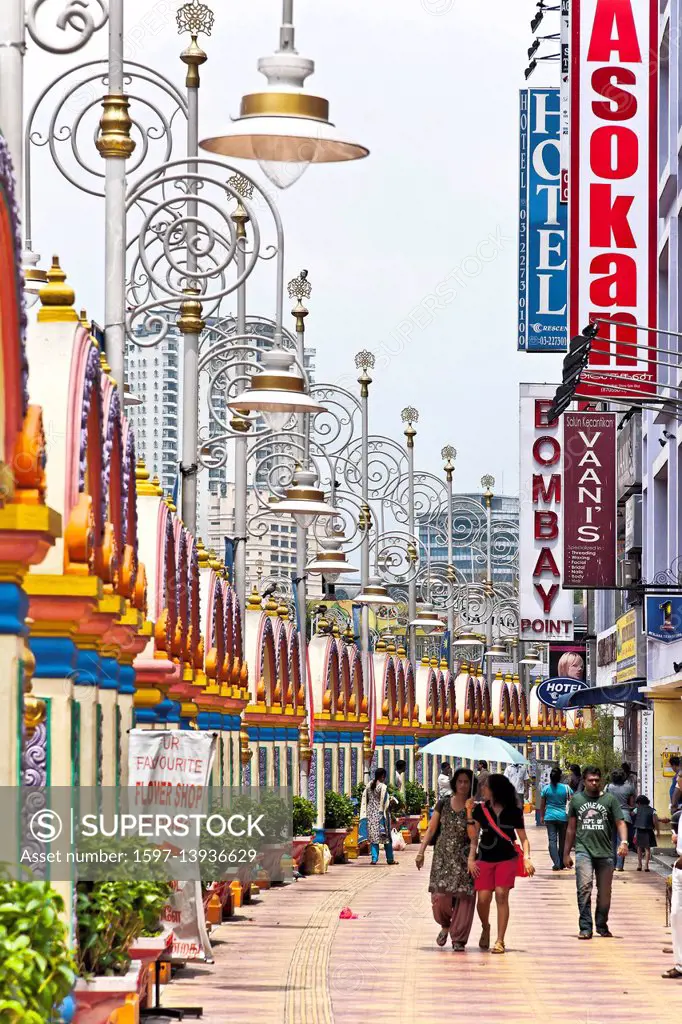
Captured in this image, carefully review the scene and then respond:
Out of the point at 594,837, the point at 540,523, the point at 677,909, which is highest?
the point at 540,523

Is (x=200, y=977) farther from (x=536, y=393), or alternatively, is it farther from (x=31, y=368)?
(x=536, y=393)

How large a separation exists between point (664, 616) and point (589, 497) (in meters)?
4.97

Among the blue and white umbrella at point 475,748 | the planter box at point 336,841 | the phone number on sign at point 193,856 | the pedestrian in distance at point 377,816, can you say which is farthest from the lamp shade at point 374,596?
the phone number on sign at point 193,856

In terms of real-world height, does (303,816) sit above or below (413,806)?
above

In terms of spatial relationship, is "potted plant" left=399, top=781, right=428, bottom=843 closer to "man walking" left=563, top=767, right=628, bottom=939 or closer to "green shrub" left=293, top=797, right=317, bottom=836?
"green shrub" left=293, top=797, right=317, bottom=836

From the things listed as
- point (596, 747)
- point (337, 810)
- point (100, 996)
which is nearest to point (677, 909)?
point (100, 996)

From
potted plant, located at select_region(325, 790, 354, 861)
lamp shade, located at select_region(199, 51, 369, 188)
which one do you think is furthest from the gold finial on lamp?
potted plant, located at select_region(325, 790, 354, 861)

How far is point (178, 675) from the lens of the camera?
18.0 meters

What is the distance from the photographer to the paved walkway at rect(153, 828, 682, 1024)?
1583 cm

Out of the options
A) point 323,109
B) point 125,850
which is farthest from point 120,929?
point 323,109

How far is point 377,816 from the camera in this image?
125ft

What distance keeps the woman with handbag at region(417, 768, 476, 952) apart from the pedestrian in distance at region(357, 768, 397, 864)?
15.8 m

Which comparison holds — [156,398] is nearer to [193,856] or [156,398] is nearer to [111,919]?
[193,856]

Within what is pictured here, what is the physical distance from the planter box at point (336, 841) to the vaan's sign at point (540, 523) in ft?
18.5
